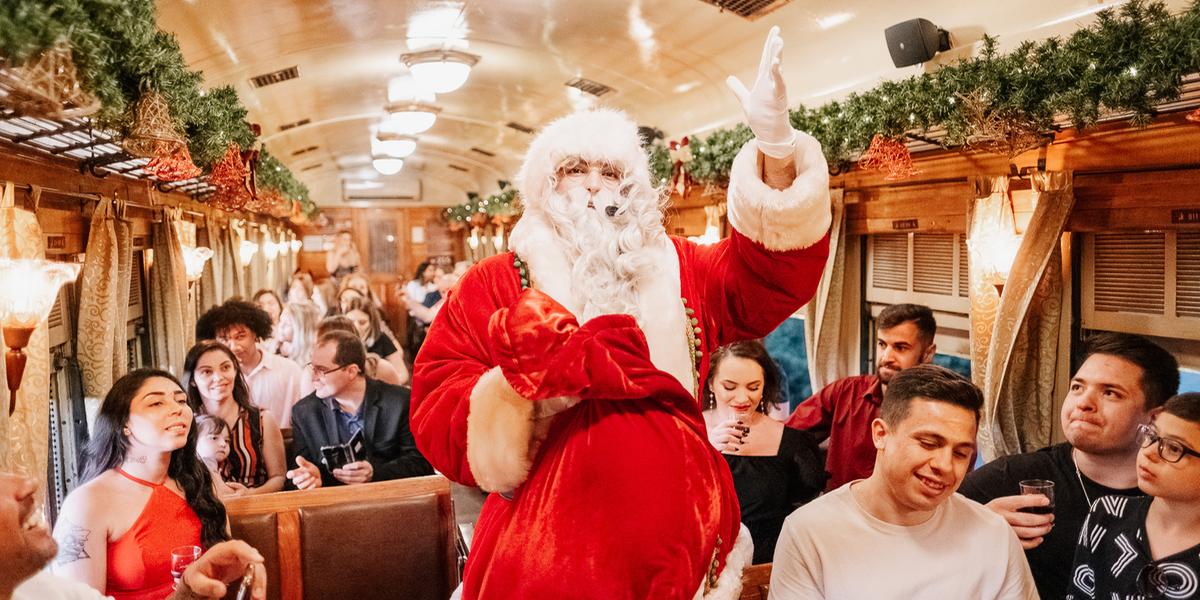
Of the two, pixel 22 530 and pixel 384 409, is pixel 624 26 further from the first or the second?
pixel 22 530

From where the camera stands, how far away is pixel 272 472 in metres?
3.74

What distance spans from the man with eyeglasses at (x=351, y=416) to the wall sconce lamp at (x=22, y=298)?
3.59 ft

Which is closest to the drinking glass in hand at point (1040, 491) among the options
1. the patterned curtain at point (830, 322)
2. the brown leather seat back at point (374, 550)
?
the brown leather seat back at point (374, 550)

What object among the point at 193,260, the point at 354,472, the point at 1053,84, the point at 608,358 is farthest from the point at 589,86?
the point at 608,358

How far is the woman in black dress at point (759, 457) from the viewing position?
2.98 metres

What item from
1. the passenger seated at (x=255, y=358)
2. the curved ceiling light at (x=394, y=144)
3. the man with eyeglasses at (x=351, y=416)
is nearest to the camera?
the man with eyeglasses at (x=351, y=416)

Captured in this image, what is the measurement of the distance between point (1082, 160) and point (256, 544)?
4005 millimetres

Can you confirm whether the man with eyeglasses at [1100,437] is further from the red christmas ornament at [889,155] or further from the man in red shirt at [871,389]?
the red christmas ornament at [889,155]

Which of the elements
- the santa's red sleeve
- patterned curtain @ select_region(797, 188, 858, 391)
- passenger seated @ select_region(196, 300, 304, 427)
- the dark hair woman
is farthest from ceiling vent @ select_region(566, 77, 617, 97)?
the santa's red sleeve

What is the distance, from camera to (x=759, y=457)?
307 cm

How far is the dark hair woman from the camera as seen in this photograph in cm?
356

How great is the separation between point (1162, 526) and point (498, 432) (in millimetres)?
1622

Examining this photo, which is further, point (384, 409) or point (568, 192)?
point (384, 409)

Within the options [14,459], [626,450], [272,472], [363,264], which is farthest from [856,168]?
[363,264]
